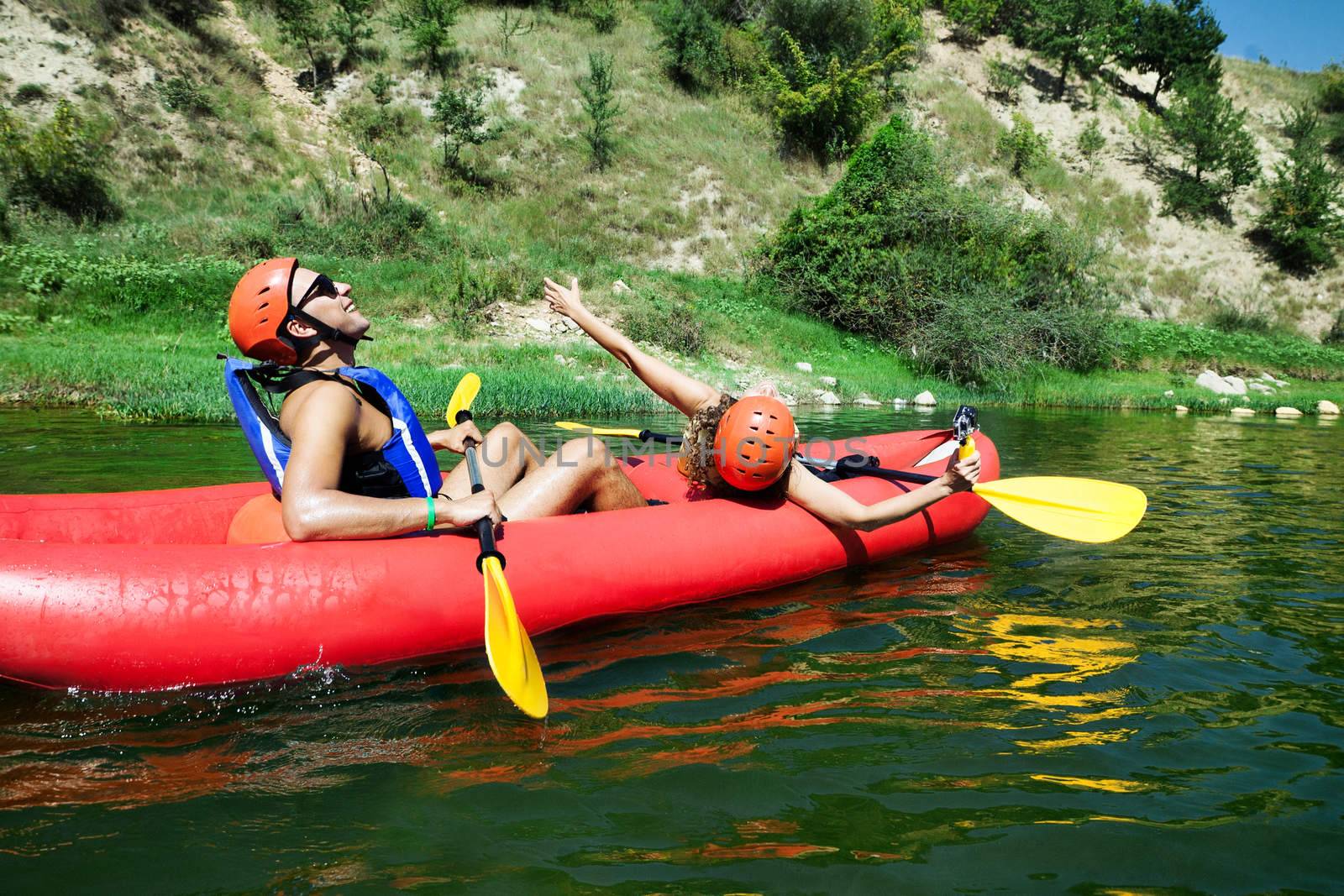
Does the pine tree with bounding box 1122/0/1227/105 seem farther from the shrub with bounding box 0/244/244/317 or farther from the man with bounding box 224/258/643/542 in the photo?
the man with bounding box 224/258/643/542

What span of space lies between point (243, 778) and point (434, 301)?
11.7 metres

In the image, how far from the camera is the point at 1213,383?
53.0 ft

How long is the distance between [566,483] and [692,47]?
895 inches

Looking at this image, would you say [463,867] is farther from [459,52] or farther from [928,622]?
[459,52]

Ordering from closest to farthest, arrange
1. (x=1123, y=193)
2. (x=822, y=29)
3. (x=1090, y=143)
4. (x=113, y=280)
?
(x=113, y=280)
(x=822, y=29)
(x=1123, y=193)
(x=1090, y=143)

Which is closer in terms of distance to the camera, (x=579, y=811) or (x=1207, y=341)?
(x=579, y=811)

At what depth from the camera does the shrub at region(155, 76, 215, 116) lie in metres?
16.2

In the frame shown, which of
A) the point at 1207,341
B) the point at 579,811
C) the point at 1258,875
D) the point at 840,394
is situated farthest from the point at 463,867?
the point at 1207,341

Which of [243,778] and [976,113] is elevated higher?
[976,113]

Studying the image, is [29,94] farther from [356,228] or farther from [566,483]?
[566,483]

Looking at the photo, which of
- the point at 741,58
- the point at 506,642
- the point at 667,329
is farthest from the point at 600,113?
the point at 506,642

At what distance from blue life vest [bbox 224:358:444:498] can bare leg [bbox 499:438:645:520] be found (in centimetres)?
39

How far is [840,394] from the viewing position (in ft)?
42.5

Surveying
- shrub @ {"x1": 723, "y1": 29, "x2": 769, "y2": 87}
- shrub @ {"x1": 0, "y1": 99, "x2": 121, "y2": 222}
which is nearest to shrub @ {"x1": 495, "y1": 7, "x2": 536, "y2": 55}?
shrub @ {"x1": 723, "y1": 29, "x2": 769, "y2": 87}
